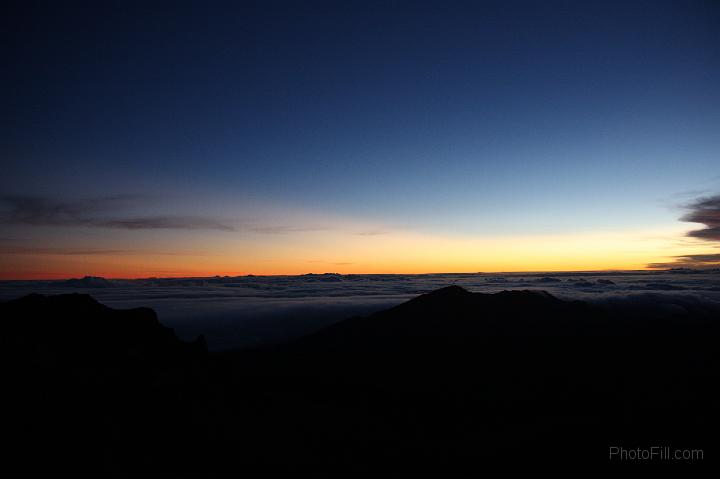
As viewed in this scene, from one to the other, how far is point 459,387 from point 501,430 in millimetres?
19914

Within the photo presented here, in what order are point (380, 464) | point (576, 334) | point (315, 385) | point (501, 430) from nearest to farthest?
point (380, 464) < point (501, 430) < point (315, 385) < point (576, 334)

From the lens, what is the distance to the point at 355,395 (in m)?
59.5

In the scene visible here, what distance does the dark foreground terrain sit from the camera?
834 inches

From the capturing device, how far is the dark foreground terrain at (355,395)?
21188 mm

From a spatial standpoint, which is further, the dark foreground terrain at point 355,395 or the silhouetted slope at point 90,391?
the dark foreground terrain at point 355,395

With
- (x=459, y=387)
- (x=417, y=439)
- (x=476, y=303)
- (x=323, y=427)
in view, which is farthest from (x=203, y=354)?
(x=476, y=303)

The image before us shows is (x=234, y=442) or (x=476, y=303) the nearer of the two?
(x=234, y=442)

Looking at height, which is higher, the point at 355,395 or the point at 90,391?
the point at 90,391

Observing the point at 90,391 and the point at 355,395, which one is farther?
the point at 355,395

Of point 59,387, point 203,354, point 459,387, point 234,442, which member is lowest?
point 459,387

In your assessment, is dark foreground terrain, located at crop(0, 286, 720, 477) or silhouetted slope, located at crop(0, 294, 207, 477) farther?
dark foreground terrain, located at crop(0, 286, 720, 477)

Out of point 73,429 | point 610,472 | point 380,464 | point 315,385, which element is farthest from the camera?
point 315,385

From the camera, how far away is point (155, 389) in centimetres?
2769

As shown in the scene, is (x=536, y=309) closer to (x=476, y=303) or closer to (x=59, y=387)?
(x=476, y=303)
